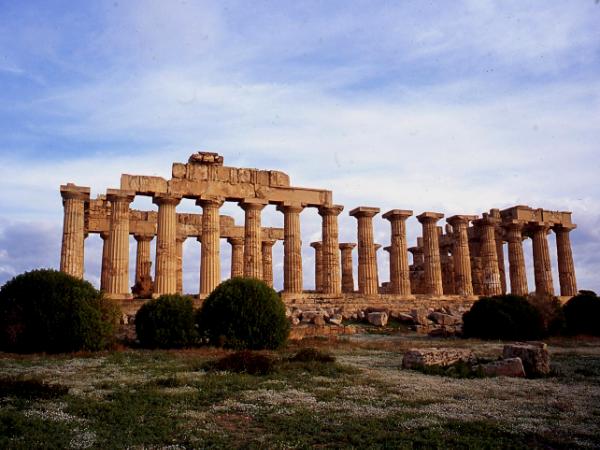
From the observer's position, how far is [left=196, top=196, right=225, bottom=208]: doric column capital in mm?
29183

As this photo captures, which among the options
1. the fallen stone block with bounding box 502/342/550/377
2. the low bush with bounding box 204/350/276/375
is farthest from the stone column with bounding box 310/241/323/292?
the fallen stone block with bounding box 502/342/550/377

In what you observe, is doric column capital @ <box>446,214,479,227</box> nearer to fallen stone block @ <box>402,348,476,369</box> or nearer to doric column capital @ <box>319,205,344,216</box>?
doric column capital @ <box>319,205,344,216</box>

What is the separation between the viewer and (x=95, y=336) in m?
16.4

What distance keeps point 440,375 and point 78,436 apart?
857 cm

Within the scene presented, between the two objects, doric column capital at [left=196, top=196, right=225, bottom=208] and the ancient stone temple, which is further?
doric column capital at [left=196, top=196, right=225, bottom=208]

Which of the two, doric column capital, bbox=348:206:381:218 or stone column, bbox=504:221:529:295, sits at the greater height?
doric column capital, bbox=348:206:381:218

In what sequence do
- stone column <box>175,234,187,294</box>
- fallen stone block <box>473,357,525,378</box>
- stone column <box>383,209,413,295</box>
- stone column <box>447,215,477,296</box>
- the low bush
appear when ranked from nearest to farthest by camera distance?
the low bush → fallen stone block <box>473,357,525,378</box> → stone column <box>383,209,413,295</box> → stone column <box>447,215,477,296</box> → stone column <box>175,234,187,294</box>

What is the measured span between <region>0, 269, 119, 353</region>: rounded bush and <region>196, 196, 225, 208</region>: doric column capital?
12899 millimetres

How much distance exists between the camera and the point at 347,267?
39375 mm

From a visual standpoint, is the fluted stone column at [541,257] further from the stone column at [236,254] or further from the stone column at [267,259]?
the stone column at [236,254]

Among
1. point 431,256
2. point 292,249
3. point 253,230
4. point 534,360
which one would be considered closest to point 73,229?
point 253,230

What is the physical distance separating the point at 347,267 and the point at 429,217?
24.5ft

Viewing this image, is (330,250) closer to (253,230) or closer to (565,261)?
(253,230)

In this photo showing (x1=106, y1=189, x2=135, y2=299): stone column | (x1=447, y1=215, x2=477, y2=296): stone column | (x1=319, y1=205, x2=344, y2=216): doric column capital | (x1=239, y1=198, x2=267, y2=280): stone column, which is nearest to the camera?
(x1=106, y1=189, x2=135, y2=299): stone column
